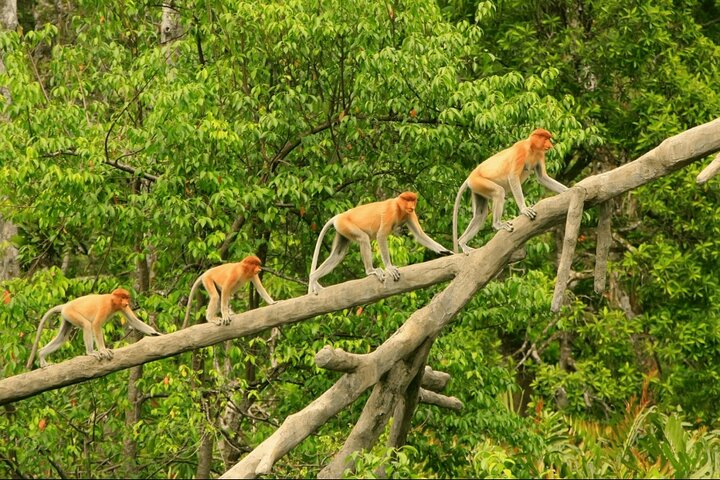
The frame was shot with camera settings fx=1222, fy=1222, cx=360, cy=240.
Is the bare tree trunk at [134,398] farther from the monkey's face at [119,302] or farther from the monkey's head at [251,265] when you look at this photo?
the monkey's head at [251,265]

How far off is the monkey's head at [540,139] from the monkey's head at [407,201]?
27.1 inches

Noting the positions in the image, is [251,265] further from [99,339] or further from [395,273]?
[395,273]

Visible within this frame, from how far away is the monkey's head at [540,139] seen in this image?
252 inches

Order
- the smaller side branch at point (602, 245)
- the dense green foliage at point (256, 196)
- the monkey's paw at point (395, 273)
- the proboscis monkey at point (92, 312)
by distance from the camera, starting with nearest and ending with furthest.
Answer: the monkey's paw at point (395, 273) → the smaller side branch at point (602, 245) → the proboscis monkey at point (92, 312) → the dense green foliage at point (256, 196)

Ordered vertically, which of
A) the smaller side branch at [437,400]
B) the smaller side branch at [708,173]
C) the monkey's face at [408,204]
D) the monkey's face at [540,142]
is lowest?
the smaller side branch at [437,400]

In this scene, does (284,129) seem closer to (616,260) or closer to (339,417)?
(339,417)

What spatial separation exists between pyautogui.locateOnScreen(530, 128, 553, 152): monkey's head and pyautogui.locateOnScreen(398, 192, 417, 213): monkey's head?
688 mm

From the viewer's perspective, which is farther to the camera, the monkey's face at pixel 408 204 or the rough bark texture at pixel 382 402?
the monkey's face at pixel 408 204

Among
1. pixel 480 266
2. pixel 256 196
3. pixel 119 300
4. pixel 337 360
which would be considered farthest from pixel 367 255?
pixel 256 196

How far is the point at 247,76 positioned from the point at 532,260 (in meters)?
3.85

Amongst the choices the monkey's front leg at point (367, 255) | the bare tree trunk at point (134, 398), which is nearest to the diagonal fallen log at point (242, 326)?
the monkey's front leg at point (367, 255)

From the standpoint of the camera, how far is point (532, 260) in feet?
38.1

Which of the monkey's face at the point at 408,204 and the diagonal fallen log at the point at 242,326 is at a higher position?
the monkey's face at the point at 408,204

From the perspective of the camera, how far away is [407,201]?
254 inches
